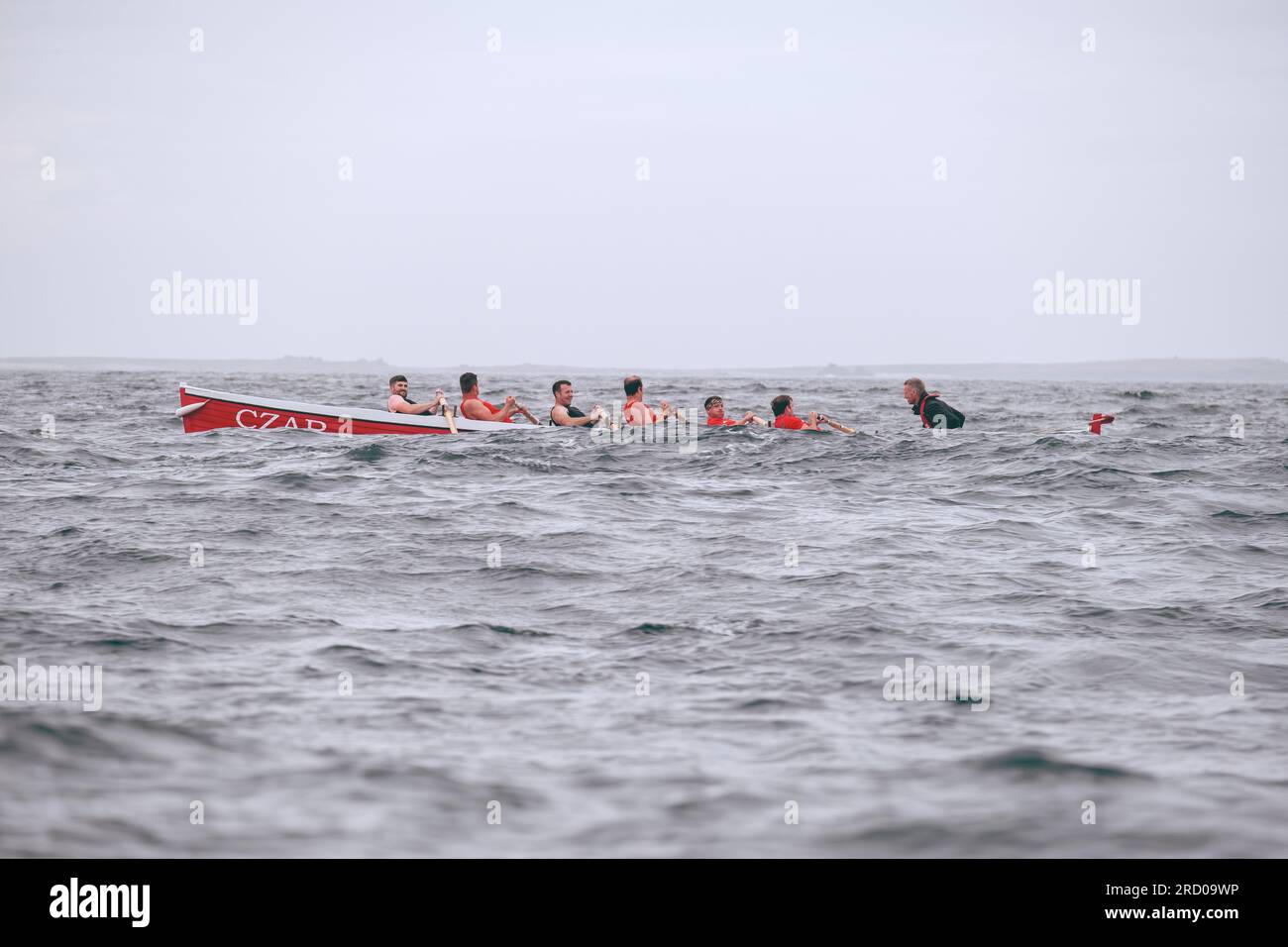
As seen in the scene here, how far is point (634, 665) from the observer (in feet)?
24.4

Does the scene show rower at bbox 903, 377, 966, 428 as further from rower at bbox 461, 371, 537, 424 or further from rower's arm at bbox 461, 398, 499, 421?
rower's arm at bbox 461, 398, 499, 421

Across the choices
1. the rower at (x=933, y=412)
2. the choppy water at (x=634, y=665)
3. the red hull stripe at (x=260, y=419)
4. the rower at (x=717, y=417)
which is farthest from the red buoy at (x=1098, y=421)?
the red hull stripe at (x=260, y=419)

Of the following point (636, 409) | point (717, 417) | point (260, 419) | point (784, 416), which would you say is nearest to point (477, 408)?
point (636, 409)

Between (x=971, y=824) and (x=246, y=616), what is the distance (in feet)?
18.7

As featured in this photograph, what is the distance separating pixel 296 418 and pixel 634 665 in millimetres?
15470

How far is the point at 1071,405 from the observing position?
5000 cm

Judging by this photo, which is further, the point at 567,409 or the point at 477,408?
the point at 567,409

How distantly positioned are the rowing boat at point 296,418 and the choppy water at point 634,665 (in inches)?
155

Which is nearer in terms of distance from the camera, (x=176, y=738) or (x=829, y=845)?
(x=829, y=845)

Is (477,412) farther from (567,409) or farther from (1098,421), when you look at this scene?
(1098,421)

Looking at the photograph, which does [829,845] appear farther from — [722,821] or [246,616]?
[246,616]

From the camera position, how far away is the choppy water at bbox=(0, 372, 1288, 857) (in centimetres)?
494

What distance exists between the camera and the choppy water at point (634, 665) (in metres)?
4.94
